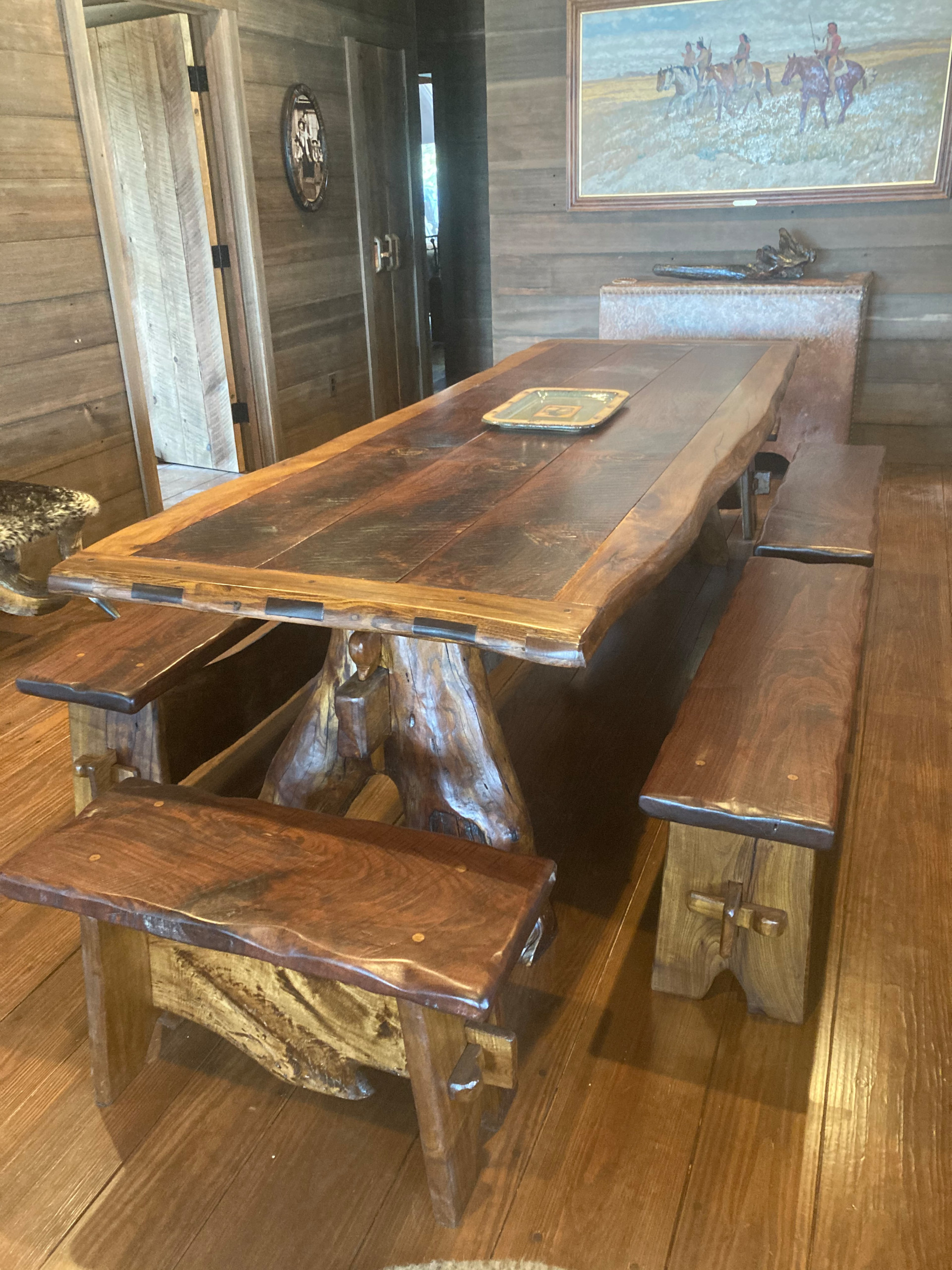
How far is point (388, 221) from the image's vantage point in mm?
5516

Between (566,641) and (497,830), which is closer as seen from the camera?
(566,641)

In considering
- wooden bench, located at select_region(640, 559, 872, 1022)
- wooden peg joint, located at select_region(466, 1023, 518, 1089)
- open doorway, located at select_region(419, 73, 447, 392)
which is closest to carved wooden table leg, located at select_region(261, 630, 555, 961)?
wooden bench, located at select_region(640, 559, 872, 1022)

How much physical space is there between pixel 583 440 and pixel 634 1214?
1406mm

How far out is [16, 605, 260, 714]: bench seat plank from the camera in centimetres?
166

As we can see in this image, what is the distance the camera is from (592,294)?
484 centimetres

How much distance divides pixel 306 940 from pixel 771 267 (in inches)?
153

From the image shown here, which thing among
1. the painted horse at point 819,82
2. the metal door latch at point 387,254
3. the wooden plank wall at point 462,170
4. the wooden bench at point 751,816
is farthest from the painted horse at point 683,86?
the wooden bench at point 751,816

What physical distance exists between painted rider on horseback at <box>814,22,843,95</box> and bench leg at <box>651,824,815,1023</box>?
383 centimetres

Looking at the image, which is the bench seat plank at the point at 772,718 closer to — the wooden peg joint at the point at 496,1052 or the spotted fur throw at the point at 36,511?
the wooden peg joint at the point at 496,1052

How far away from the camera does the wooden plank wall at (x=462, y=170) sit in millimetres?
5887

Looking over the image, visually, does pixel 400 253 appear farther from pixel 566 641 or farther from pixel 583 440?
pixel 566 641

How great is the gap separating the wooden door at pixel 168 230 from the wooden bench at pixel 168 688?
2627mm

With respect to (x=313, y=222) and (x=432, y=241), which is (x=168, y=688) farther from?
(x=432, y=241)

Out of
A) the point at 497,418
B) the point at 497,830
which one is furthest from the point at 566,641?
the point at 497,418
